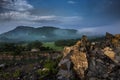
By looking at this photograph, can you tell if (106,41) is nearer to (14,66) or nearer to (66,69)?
(66,69)

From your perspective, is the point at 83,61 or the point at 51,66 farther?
the point at 51,66

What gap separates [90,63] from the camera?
33938 millimetres

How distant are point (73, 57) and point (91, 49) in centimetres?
366

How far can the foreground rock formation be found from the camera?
3297cm

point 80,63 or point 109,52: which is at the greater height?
point 109,52

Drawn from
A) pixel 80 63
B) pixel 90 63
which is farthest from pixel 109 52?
pixel 80 63

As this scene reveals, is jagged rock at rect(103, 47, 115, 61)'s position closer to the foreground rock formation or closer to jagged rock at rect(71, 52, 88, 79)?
the foreground rock formation

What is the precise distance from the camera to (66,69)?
34.7 meters

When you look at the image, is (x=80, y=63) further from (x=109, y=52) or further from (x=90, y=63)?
(x=109, y=52)

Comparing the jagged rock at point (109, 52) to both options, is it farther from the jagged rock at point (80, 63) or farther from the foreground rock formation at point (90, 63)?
the jagged rock at point (80, 63)

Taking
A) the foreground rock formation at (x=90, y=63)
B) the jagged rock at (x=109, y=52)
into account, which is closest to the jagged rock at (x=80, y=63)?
the foreground rock formation at (x=90, y=63)

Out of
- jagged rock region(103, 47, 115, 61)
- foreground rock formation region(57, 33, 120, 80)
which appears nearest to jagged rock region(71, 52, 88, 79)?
foreground rock formation region(57, 33, 120, 80)

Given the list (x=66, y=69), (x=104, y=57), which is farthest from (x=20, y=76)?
(x=104, y=57)

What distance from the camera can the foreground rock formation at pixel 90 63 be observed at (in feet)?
108
